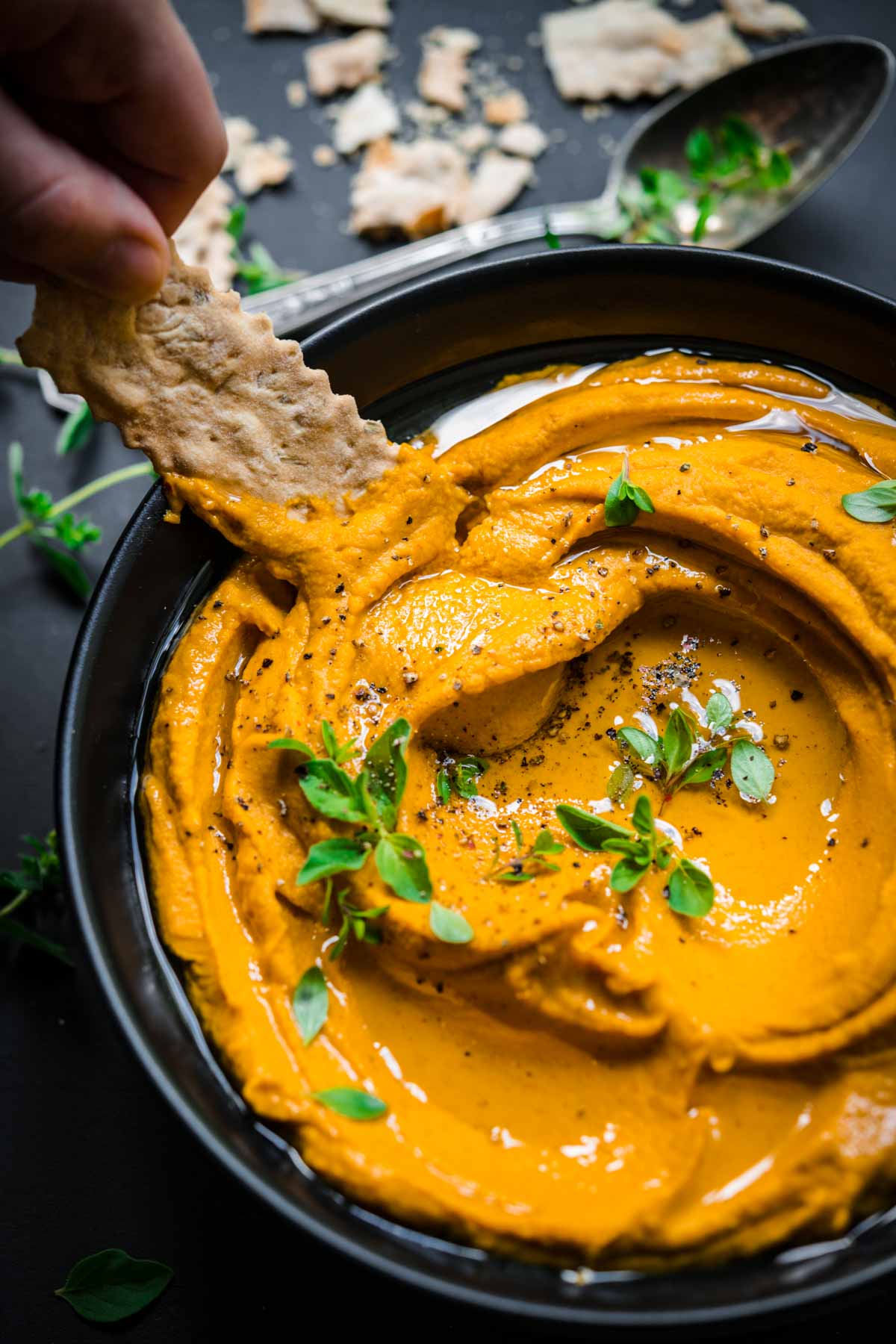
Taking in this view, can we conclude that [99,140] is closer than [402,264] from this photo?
Yes

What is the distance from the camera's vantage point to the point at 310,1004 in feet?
6.94

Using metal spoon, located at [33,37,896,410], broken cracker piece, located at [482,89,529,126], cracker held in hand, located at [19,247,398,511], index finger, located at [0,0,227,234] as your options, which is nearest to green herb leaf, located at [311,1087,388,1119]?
cracker held in hand, located at [19,247,398,511]

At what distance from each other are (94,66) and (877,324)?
5.65ft

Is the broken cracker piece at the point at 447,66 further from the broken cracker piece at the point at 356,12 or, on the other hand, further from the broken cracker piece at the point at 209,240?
the broken cracker piece at the point at 209,240

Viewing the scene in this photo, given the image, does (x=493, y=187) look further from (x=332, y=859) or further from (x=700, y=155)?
(x=332, y=859)

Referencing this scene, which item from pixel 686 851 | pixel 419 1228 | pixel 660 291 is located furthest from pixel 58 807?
pixel 660 291

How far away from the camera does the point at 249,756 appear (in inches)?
88.7

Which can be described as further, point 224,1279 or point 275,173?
point 275,173

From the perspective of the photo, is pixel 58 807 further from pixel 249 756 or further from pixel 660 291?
pixel 660 291

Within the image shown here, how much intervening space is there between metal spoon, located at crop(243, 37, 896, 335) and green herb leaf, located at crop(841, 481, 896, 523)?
3.78ft

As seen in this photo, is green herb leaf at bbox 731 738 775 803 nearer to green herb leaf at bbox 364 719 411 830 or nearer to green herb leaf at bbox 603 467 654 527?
green herb leaf at bbox 603 467 654 527

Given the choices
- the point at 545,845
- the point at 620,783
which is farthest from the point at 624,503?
the point at 545,845

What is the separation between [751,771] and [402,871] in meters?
0.75

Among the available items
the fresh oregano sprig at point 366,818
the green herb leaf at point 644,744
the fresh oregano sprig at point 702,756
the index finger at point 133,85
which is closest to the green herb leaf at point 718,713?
the fresh oregano sprig at point 702,756
